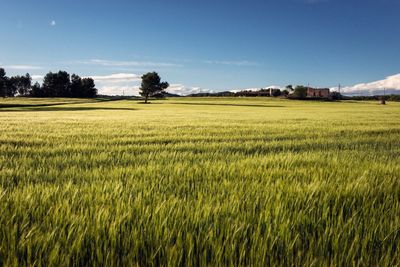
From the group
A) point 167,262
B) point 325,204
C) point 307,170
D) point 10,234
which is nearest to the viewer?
point 167,262

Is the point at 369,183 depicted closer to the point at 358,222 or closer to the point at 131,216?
the point at 358,222

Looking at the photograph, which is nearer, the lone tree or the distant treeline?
the lone tree

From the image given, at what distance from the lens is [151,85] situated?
109938 mm

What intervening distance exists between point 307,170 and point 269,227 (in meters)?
2.44

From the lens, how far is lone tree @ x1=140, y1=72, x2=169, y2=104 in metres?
110

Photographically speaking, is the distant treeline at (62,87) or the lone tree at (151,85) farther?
the distant treeline at (62,87)

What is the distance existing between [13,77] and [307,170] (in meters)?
198

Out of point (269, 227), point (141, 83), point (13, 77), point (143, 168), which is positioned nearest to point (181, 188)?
point (143, 168)

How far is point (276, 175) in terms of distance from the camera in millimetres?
3715

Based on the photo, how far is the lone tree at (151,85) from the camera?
359 feet

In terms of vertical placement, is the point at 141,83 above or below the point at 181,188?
above

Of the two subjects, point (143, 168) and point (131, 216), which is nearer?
point (131, 216)

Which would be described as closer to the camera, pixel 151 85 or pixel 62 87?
pixel 151 85

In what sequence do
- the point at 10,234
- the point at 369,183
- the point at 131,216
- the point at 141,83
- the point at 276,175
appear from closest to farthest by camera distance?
the point at 10,234 → the point at 131,216 → the point at 369,183 → the point at 276,175 → the point at 141,83
